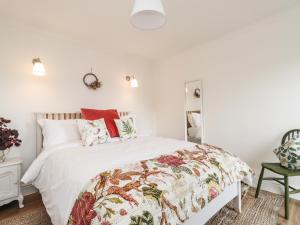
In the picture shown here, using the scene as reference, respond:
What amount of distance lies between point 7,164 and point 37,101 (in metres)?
0.91

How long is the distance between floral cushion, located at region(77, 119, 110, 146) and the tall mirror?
1.75 meters

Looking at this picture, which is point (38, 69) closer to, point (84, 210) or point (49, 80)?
point (49, 80)

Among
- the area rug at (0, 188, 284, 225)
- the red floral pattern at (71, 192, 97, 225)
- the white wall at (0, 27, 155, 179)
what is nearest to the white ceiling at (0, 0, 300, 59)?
the white wall at (0, 27, 155, 179)

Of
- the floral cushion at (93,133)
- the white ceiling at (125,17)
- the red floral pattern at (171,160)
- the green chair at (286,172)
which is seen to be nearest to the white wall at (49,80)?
the white ceiling at (125,17)

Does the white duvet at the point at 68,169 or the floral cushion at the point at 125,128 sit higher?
the floral cushion at the point at 125,128

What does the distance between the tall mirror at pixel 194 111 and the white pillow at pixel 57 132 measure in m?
2.06

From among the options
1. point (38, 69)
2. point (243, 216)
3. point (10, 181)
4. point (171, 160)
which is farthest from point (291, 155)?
point (38, 69)

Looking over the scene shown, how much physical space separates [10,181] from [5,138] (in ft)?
1.61

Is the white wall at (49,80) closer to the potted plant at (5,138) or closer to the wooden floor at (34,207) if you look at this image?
the potted plant at (5,138)

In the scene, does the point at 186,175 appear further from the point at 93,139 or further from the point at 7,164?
the point at 7,164

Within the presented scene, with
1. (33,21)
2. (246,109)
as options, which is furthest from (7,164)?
(246,109)

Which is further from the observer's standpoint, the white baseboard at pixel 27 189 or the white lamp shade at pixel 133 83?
the white lamp shade at pixel 133 83

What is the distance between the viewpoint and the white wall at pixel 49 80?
2.23 metres

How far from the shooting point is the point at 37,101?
242cm
